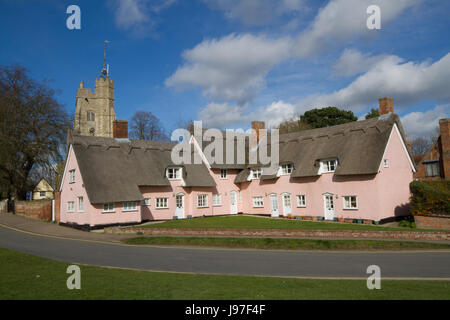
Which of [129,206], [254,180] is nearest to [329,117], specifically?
[254,180]

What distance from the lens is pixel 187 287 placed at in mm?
9227

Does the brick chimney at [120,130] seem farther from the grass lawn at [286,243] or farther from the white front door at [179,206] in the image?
the grass lawn at [286,243]

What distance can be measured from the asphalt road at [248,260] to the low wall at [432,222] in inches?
258

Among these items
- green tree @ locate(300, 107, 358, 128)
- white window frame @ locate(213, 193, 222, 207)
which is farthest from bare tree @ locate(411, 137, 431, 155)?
white window frame @ locate(213, 193, 222, 207)

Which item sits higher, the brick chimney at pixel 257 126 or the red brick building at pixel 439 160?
the brick chimney at pixel 257 126

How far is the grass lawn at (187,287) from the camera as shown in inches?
328

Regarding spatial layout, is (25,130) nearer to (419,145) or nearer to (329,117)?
(329,117)

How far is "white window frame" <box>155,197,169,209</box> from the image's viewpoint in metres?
31.0

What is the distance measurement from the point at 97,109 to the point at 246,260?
263 feet

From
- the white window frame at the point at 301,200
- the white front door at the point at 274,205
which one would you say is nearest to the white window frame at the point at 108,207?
the white front door at the point at 274,205
